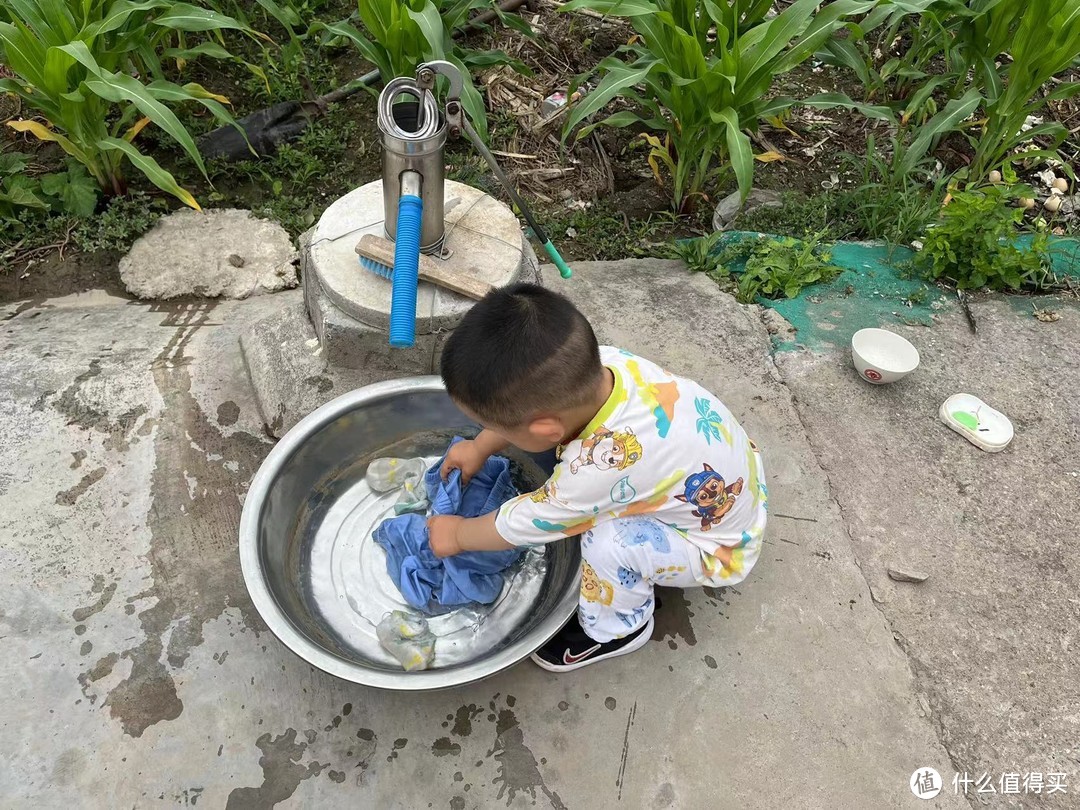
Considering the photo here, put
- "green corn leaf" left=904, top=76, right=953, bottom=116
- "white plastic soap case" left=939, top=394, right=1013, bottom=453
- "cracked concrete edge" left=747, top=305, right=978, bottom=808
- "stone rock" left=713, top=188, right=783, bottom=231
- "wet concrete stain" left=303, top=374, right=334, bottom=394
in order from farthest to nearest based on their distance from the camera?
"stone rock" left=713, top=188, right=783, bottom=231 < "green corn leaf" left=904, top=76, right=953, bottom=116 < "white plastic soap case" left=939, top=394, right=1013, bottom=453 < "wet concrete stain" left=303, top=374, right=334, bottom=394 < "cracked concrete edge" left=747, top=305, right=978, bottom=808

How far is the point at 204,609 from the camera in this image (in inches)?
61.2

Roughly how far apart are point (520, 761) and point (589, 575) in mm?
393

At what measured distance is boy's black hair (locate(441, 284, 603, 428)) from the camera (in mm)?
1160

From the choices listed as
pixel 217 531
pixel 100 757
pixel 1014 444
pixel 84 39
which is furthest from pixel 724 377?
pixel 84 39

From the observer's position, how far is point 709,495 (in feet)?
4.29

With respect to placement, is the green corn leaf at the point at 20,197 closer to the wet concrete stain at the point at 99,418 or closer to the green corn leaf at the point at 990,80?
the wet concrete stain at the point at 99,418

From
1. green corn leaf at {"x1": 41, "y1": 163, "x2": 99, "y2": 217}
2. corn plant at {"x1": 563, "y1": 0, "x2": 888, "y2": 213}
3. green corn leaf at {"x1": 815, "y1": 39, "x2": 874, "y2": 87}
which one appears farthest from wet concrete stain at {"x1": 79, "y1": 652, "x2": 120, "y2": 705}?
green corn leaf at {"x1": 815, "y1": 39, "x2": 874, "y2": 87}

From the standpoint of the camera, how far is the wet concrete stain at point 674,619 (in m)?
1.59

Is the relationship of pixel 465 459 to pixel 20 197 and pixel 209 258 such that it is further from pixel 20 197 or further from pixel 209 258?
pixel 20 197

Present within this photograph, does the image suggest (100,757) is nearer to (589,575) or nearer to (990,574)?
(589,575)

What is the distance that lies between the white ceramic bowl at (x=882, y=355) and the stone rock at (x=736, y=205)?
70 cm

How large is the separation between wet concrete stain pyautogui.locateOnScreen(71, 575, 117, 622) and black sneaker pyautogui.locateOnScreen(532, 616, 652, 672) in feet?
3.03

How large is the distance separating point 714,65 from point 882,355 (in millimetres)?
1021

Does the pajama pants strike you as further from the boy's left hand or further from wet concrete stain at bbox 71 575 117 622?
wet concrete stain at bbox 71 575 117 622
